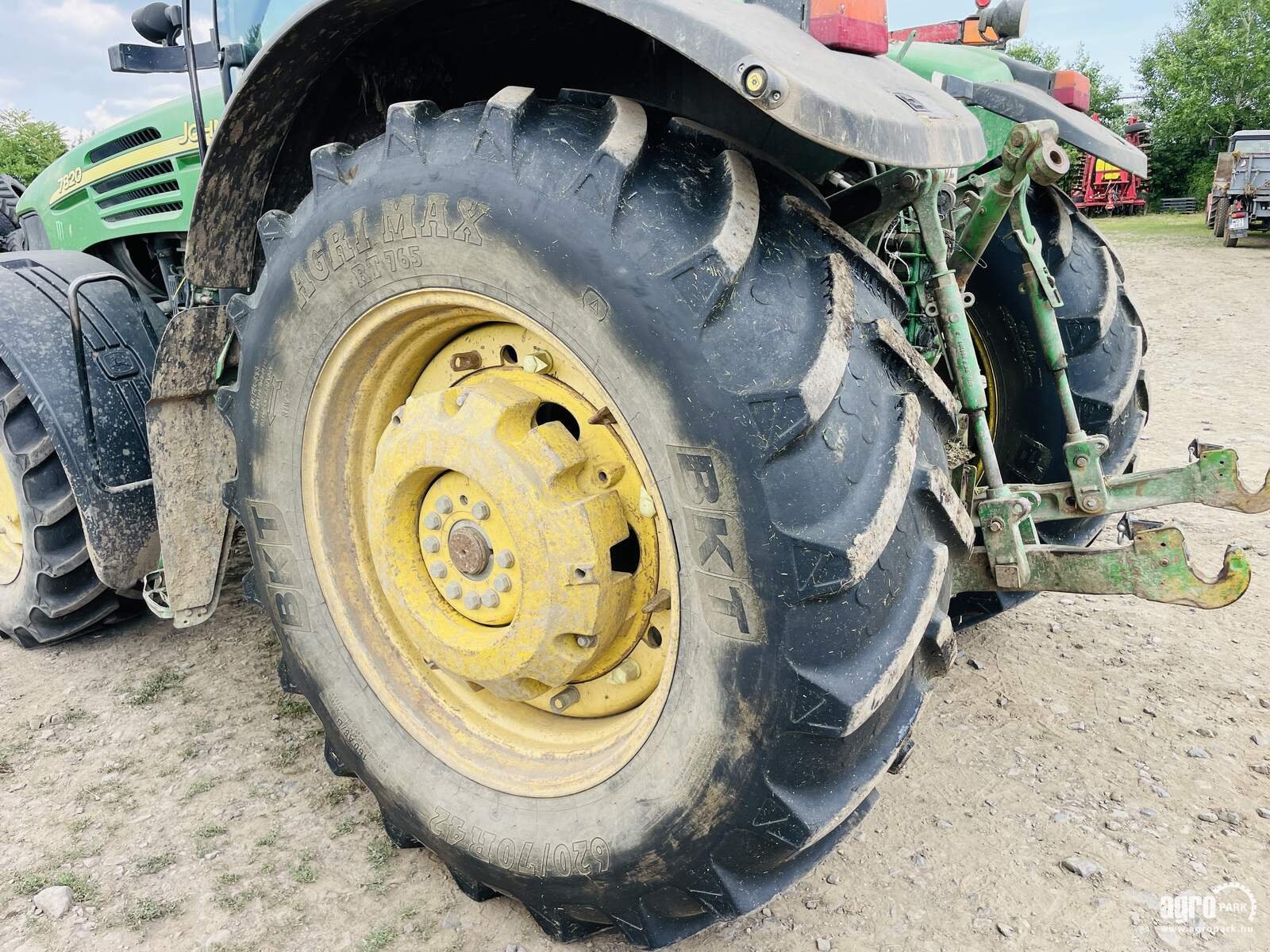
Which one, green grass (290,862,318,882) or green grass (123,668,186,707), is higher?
Answer: green grass (290,862,318,882)

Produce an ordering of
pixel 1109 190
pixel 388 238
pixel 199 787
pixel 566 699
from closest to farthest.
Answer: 1. pixel 388 238
2. pixel 566 699
3. pixel 199 787
4. pixel 1109 190

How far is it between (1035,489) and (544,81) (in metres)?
1.52

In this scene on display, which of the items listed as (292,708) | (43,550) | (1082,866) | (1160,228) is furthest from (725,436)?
(1160,228)

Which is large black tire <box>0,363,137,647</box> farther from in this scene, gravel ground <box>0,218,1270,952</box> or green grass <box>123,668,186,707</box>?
green grass <box>123,668,186,707</box>

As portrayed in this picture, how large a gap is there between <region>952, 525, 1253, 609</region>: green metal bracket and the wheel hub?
81cm

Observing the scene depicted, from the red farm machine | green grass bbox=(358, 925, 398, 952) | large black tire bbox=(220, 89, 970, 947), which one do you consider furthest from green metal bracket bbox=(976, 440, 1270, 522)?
the red farm machine

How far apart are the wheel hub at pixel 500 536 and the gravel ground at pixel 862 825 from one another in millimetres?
621

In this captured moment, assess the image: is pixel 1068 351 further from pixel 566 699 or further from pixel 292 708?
pixel 292 708

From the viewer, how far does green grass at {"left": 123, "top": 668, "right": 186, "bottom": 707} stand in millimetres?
2842

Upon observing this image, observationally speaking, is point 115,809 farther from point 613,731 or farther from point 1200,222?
point 1200,222

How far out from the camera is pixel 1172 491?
2.24 metres

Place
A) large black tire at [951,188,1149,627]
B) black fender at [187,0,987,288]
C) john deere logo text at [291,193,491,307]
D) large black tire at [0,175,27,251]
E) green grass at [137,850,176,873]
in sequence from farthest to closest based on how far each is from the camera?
large black tire at [0,175,27,251]
large black tire at [951,188,1149,627]
green grass at [137,850,176,873]
john deere logo text at [291,193,491,307]
black fender at [187,0,987,288]

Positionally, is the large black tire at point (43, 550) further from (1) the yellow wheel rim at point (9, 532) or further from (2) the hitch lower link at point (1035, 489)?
(2) the hitch lower link at point (1035, 489)

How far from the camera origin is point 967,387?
6.32 ft
